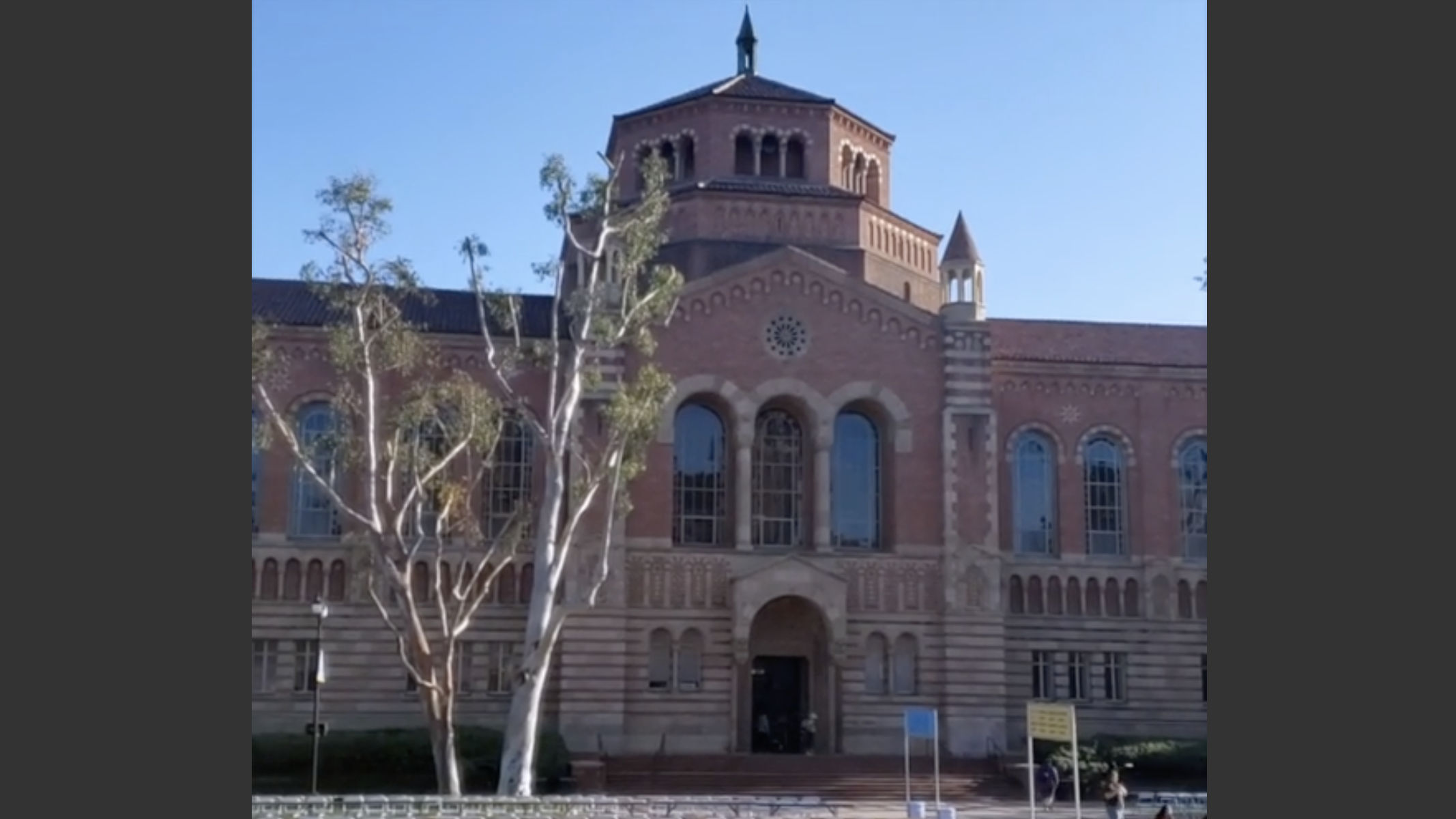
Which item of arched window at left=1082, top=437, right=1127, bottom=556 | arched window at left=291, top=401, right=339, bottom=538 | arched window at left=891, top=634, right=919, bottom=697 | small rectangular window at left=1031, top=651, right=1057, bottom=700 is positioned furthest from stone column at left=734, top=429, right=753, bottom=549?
arched window at left=291, top=401, right=339, bottom=538

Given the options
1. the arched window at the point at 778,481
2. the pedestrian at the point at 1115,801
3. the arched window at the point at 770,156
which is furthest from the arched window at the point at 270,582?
the pedestrian at the point at 1115,801

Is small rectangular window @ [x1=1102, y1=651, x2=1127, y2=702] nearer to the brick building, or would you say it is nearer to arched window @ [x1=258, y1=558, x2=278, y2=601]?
the brick building

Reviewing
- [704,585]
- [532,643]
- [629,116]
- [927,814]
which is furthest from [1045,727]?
[629,116]

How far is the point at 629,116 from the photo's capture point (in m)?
50.8

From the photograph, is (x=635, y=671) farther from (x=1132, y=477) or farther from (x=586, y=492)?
(x=1132, y=477)

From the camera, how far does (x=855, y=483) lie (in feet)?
145

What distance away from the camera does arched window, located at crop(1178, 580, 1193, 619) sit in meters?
45.8

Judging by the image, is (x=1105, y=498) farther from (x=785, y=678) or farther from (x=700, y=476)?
(x=700, y=476)

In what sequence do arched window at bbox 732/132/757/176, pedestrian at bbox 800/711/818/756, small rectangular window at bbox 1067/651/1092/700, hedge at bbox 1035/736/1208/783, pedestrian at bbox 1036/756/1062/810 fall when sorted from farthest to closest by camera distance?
arched window at bbox 732/132/757/176
small rectangular window at bbox 1067/651/1092/700
pedestrian at bbox 800/711/818/756
hedge at bbox 1035/736/1208/783
pedestrian at bbox 1036/756/1062/810

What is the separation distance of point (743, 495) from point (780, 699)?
592 centimetres

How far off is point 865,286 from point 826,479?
554 centimetres

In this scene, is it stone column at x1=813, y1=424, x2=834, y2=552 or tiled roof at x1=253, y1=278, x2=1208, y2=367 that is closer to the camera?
stone column at x1=813, y1=424, x2=834, y2=552

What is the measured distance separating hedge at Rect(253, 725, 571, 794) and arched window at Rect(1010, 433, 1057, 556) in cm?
1518

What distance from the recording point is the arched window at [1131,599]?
149 feet
